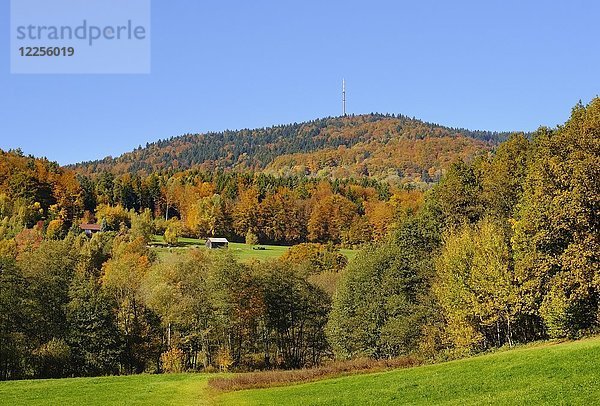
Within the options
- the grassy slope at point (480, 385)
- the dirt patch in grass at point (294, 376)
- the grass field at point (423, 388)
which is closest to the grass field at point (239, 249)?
the dirt patch in grass at point (294, 376)

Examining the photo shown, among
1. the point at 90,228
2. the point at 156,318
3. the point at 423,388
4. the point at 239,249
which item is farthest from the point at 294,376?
the point at 90,228

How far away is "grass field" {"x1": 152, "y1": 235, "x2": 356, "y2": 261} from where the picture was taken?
129 meters

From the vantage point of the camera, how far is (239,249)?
463ft

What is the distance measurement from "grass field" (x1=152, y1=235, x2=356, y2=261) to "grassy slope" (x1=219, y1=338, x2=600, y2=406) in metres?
91.8

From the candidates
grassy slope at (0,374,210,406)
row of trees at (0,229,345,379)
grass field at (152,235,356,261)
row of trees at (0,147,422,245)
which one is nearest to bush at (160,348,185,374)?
row of trees at (0,229,345,379)

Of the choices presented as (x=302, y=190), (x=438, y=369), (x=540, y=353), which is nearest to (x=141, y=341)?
(x=438, y=369)

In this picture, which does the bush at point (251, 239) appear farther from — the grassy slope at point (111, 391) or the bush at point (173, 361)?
the grassy slope at point (111, 391)

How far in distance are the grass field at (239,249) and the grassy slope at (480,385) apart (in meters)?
91.8

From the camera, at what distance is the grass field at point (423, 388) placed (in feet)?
70.7

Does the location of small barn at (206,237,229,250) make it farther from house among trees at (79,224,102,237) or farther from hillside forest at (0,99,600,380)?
hillside forest at (0,99,600,380)

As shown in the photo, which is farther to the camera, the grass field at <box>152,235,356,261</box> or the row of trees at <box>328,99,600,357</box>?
the grass field at <box>152,235,356,261</box>

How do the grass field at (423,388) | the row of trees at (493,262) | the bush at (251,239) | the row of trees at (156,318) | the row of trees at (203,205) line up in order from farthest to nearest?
the bush at (251,239) → the row of trees at (203,205) → the row of trees at (156,318) → the row of trees at (493,262) → the grass field at (423,388)

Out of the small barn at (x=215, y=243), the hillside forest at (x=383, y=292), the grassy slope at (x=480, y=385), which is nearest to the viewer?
the grassy slope at (x=480, y=385)

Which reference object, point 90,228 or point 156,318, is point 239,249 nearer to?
point 90,228
